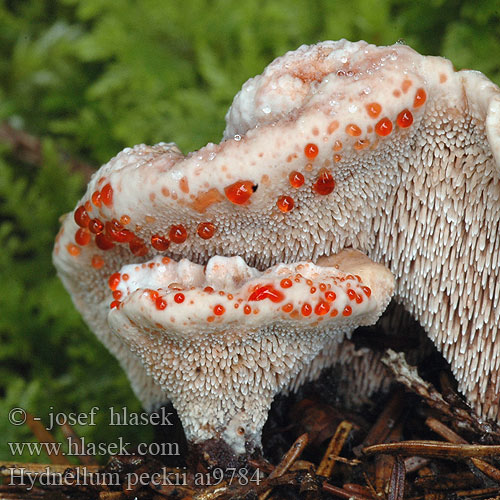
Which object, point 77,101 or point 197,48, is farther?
point 77,101

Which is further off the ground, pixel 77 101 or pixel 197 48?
pixel 197 48

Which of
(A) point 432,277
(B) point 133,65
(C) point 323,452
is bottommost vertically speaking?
(C) point 323,452

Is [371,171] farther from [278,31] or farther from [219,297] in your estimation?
[278,31]

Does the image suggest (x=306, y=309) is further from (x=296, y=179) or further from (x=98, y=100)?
(x=98, y=100)

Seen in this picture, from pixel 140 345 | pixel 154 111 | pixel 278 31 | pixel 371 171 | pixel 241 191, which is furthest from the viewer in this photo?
pixel 154 111

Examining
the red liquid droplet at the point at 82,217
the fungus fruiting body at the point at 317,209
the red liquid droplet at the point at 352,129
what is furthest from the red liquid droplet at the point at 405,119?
the red liquid droplet at the point at 82,217

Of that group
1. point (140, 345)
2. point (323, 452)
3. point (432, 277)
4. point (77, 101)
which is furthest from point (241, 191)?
point (77, 101)

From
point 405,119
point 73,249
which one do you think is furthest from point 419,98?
point 73,249
